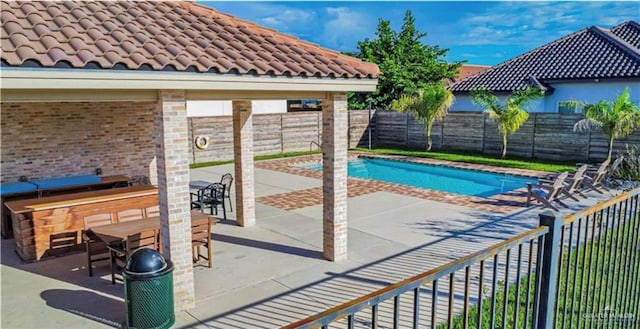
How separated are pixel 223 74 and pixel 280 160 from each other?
14568 mm

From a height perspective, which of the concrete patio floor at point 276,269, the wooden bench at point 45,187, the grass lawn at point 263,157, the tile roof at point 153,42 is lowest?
the concrete patio floor at point 276,269

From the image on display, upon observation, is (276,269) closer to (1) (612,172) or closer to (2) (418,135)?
(1) (612,172)

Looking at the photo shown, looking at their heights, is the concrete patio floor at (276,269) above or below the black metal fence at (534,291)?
below

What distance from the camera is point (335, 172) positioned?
7.01 metres

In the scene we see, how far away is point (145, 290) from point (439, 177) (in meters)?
13.7

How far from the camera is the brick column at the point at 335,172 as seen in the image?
6.89 metres

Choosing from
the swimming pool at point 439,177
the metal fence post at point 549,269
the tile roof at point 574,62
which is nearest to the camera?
the metal fence post at point 549,269

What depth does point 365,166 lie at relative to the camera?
19.9 meters

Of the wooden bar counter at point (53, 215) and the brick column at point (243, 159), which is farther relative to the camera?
the brick column at point (243, 159)

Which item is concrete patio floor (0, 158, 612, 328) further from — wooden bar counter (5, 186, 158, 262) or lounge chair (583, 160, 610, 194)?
lounge chair (583, 160, 610, 194)

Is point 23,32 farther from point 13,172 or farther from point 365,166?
point 365,166

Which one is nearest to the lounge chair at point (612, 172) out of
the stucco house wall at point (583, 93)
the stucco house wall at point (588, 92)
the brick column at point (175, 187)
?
the stucco house wall at point (588, 92)

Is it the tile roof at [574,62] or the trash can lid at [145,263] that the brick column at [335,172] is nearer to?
the trash can lid at [145,263]

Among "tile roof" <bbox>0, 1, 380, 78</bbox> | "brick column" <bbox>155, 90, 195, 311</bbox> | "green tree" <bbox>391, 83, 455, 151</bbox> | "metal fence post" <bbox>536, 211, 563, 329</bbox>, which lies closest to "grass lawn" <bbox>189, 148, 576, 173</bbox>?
"green tree" <bbox>391, 83, 455, 151</bbox>
